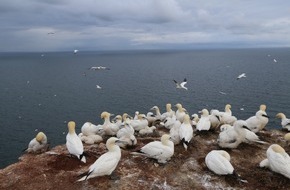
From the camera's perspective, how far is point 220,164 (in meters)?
13.9

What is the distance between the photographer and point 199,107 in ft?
203

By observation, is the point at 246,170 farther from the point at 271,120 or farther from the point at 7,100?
the point at 7,100

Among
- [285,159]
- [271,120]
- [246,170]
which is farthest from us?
[271,120]

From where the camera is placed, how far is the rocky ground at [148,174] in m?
13.6

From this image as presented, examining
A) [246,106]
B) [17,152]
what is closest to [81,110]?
[17,152]

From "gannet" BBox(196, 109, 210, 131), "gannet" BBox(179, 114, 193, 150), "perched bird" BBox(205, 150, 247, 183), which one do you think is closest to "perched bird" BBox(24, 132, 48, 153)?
"gannet" BBox(179, 114, 193, 150)

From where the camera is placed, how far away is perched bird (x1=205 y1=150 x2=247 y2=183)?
13680mm

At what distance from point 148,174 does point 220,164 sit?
332 centimetres

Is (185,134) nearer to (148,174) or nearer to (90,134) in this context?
(148,174)

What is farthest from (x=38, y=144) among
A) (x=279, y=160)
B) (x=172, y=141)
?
(x=279, y=160)

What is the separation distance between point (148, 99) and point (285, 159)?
59134 millimetres

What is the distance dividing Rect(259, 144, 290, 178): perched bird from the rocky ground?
428 mm

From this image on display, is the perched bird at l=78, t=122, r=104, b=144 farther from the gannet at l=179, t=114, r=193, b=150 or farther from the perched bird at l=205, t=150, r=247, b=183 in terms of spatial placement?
the perched bird at l=205, t=150, r=247, b=183

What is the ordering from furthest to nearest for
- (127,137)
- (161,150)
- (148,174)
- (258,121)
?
(258,121) < (127,137) < (161,150) < (148,174)
